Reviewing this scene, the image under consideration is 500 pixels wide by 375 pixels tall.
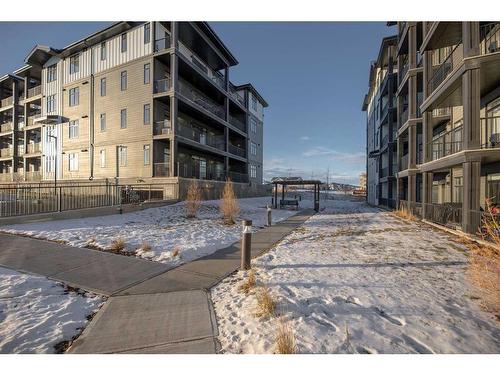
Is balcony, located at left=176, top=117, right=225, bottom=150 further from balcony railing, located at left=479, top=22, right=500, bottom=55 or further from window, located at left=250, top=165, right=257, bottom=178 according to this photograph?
balcony railing, located at left=479, top=22, right=500, bottom=55

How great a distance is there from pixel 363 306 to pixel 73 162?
105ft

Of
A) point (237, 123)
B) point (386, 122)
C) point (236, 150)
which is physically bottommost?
point (236, 150)

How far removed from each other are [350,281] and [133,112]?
24.6 m

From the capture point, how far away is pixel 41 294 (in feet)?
14.4

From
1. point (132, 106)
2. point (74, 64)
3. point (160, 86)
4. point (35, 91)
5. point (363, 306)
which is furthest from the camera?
point (35, 91)

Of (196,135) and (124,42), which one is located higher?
(124,42)

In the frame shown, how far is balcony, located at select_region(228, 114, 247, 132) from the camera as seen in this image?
34169 mm

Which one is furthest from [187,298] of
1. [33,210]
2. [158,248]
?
[33,210]

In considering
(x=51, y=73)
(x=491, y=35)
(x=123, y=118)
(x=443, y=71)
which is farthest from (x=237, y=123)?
(x=491, y=35)

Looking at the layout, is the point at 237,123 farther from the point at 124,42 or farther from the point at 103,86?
the point at 103,86

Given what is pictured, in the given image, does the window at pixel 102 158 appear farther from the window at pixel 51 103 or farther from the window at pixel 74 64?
the window at pixel 51 103

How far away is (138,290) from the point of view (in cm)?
462

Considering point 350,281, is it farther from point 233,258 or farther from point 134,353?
point 134,353

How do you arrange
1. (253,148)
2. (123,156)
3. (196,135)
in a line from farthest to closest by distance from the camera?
(253,148) < (196,135) < (123,156)
